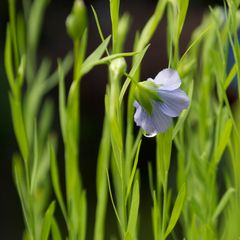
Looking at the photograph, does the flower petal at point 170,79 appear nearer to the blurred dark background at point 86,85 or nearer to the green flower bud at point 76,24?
the green flower bud at point 76,24

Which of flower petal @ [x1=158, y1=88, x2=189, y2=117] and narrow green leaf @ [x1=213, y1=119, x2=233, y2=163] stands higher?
flower petal @ [x1=158, y1=88, x2=189, y2=117]

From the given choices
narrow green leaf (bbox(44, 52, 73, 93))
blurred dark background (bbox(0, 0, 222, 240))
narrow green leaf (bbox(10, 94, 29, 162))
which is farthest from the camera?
blurred dark background (bbox(0, 0, 222, 240))

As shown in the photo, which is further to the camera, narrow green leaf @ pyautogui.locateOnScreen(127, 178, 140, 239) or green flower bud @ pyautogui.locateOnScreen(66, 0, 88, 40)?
green flower bud @ pyautogui.locateOnScreen(66, 0, 88, 40)

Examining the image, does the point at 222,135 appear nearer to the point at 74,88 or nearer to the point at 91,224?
the point at 74,88

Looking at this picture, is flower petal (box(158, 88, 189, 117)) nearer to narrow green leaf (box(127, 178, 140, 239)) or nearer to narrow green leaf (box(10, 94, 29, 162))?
narrow green leaf (box(127, 178, 140, 239))

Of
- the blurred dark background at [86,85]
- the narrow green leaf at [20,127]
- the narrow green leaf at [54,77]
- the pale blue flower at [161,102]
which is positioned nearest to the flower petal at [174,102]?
the pale blue flower at [161,102]

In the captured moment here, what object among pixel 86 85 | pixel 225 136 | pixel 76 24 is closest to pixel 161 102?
pixel 225 136

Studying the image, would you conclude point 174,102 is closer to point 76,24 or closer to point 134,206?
point 134,206

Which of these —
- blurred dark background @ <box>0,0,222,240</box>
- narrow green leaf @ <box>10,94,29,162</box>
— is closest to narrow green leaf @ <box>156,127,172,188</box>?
narrow green leaf @ <box>10,94,29,162</box>
